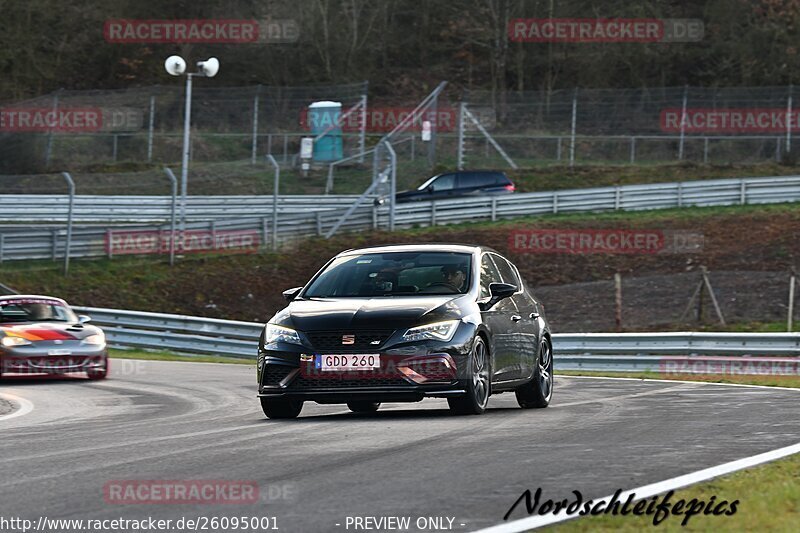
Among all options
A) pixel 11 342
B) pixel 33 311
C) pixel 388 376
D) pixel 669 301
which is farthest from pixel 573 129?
pixel 388 376

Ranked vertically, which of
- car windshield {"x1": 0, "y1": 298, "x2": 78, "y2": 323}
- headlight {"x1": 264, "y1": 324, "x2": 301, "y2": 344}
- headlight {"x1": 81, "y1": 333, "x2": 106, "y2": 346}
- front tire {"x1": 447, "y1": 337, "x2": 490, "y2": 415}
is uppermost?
headlight {"x1": 264, "y1": 324, "x2": 301, "y2": 344}

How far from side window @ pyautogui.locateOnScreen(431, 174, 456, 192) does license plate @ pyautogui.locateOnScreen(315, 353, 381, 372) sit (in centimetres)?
3553

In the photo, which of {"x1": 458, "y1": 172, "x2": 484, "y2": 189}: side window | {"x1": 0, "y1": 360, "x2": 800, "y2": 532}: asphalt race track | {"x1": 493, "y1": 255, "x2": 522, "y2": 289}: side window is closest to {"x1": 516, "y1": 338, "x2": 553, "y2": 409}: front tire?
{"x1": 0, "y1": 360, "x2": 800, "y2": 532}: asphalt race track

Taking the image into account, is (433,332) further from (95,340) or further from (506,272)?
(95,340)

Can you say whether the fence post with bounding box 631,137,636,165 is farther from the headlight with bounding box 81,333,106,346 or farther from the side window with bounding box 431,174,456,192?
the headlight with bounding box 81,333,106,346

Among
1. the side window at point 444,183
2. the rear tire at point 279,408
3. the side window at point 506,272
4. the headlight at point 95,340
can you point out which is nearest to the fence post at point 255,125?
the side window at point 444,183

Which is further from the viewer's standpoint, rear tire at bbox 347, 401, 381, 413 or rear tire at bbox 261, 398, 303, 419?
rear tire at bbox 347, 401, 381, 413

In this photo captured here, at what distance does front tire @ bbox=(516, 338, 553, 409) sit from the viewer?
44.1 feet

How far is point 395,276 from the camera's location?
12594 millimetres

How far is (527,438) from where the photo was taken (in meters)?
9.82

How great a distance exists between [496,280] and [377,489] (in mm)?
6259

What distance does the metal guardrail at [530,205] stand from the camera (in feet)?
132

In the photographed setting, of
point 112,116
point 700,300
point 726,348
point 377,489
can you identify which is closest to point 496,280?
point 377,489

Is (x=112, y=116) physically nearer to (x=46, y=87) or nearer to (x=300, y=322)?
(x=46, y=87)
